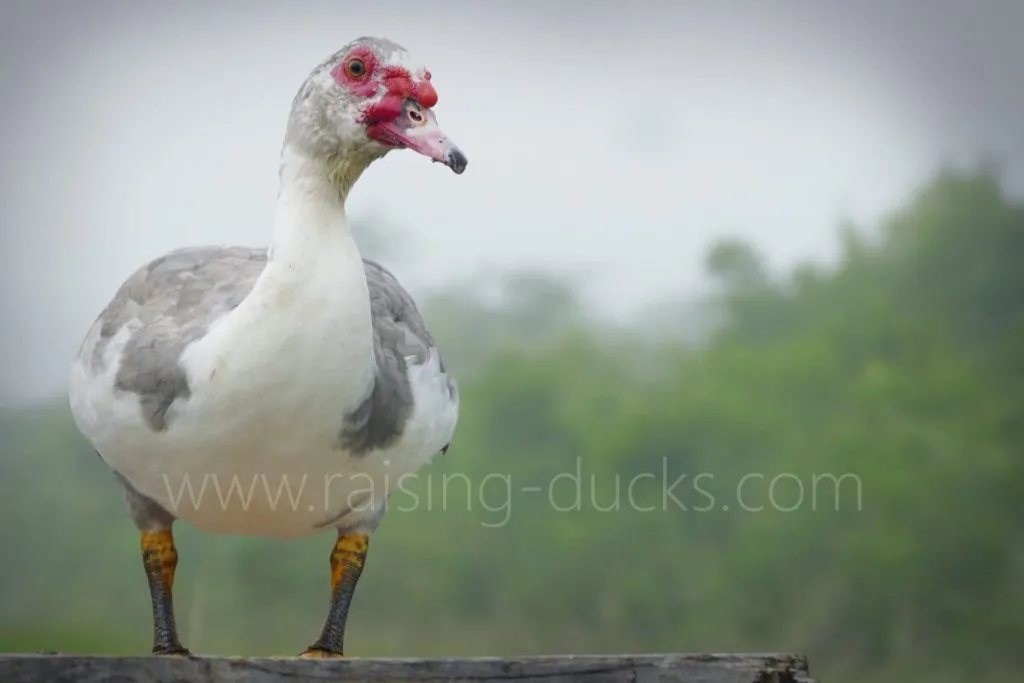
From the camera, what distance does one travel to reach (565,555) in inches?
169

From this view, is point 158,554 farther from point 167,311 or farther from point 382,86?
point 382,86

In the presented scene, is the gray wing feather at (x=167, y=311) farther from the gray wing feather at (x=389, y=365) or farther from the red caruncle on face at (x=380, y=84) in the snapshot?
the red caruncle on face at (x=380, y=84)

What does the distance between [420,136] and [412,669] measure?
2.23ft

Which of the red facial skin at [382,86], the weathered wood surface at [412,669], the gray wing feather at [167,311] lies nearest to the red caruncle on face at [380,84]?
the red facial skin at [382,86]

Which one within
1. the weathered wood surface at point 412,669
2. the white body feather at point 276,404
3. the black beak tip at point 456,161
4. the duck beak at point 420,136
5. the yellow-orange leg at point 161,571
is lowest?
the weathered wood surface at point 412,669

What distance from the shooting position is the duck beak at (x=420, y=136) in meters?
1.54

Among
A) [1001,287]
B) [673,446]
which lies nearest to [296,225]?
[673,446]

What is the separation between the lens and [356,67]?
5.34 ft

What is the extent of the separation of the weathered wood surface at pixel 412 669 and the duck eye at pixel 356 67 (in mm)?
768

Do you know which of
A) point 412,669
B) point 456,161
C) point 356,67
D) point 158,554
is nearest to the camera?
point 412,669

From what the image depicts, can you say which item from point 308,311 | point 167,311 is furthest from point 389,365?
point 167,311

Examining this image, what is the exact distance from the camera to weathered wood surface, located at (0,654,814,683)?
1.15 meters

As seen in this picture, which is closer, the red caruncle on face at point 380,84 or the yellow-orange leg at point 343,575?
the red caruncle on face at point 380,84

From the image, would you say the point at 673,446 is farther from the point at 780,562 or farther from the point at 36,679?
the point at 36,679
